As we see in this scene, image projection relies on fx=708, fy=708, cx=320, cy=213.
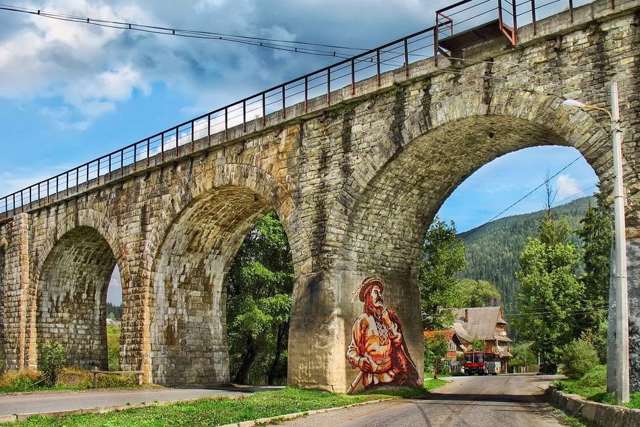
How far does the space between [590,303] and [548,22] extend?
30.1 meters

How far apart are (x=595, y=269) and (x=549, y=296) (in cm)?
369

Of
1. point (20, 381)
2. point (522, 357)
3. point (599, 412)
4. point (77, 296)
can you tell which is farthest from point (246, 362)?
point (522, 357)

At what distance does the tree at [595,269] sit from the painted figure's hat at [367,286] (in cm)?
2338

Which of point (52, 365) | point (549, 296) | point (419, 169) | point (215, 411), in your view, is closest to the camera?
point (215, 411)

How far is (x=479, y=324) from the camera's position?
84562 mm

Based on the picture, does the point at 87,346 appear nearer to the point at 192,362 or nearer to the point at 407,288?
the point at 192,362

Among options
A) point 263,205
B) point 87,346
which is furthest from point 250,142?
point 87,346

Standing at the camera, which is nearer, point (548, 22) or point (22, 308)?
point (548, 22)

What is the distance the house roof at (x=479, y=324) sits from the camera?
81.9 meters

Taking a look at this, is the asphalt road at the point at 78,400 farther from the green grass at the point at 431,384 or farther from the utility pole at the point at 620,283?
the utility pole at the point at 620,283

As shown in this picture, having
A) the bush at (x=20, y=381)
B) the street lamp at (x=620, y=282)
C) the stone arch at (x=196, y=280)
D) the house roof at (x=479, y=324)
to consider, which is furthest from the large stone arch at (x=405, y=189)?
the house roof at (x=479, y=324)

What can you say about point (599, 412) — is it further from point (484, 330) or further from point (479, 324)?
point (479, 324)

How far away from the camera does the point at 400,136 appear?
18.4 meters

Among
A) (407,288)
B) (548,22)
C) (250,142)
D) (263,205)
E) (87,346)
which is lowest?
(87,346)
